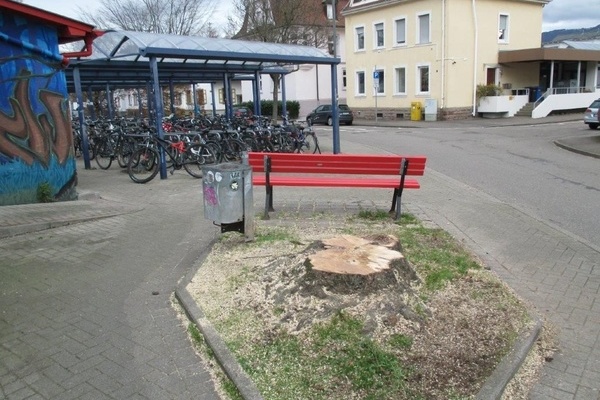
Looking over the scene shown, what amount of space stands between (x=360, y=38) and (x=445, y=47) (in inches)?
335

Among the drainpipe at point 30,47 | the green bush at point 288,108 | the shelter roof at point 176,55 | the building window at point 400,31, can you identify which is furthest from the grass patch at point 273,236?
the green bush at point 288,108

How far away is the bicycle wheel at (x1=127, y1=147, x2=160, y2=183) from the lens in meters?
11.4

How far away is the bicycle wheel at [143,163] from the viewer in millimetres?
11384

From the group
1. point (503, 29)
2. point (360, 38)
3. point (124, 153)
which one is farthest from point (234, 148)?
point (360, 38)

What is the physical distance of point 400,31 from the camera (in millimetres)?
35156

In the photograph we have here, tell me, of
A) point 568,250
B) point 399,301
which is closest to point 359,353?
point 399,301

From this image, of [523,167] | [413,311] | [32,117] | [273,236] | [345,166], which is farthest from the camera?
[523,167]

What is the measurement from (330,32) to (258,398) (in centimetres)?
4321

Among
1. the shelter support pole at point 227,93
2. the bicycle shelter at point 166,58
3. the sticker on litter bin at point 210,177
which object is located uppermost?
the bicycle shelter at point 166,58

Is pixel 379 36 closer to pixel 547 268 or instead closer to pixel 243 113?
pixel 243 113

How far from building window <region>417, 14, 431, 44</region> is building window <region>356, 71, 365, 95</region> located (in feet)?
19.8

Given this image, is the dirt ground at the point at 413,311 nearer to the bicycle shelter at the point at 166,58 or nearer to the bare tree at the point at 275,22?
the bicycle shelter at the point at 166,58

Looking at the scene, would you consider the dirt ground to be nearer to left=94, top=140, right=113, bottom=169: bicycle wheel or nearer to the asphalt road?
the asphalt road

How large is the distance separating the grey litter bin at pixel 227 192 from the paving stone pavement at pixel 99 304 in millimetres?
579
